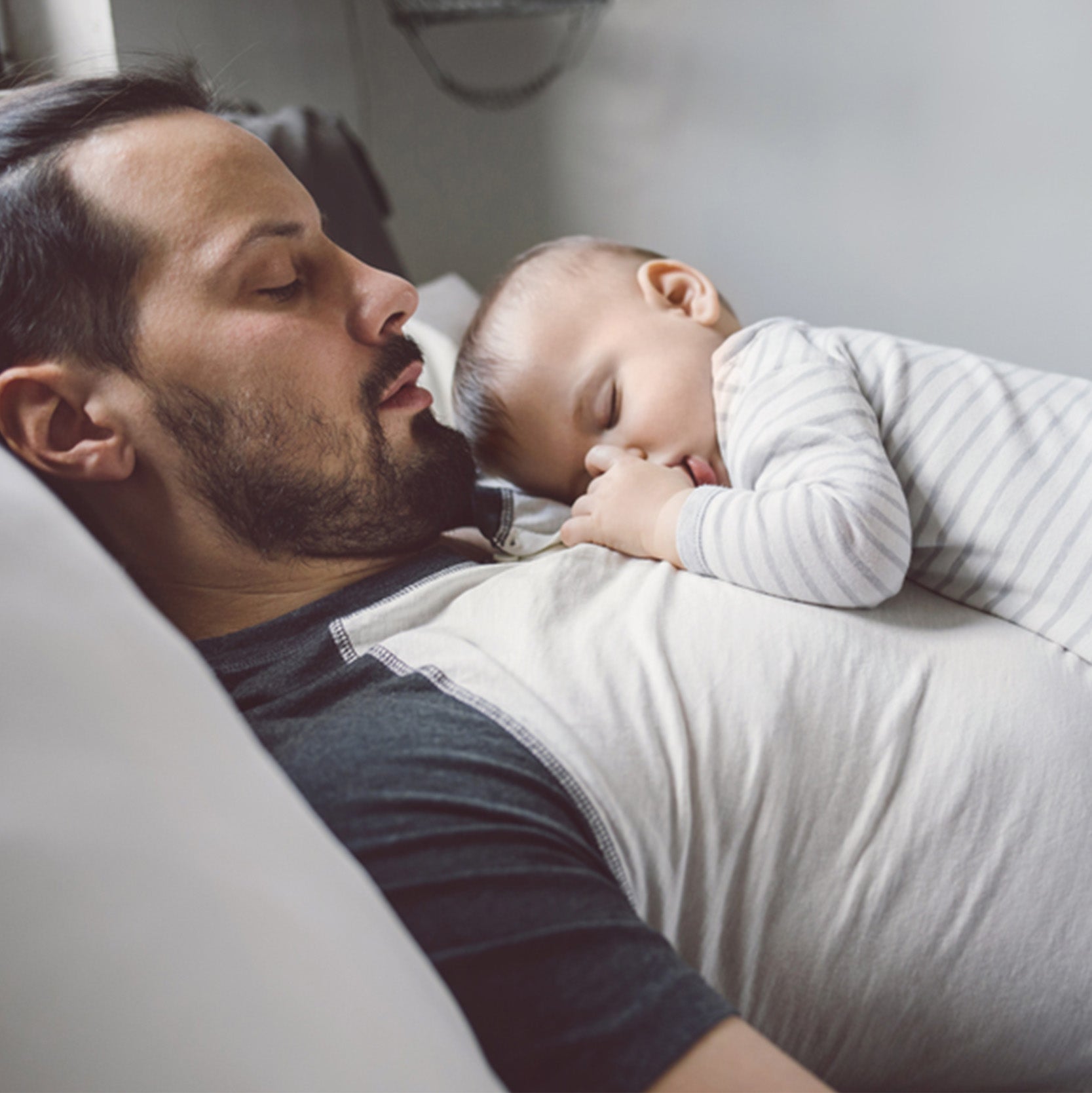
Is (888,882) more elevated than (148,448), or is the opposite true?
(148,448)

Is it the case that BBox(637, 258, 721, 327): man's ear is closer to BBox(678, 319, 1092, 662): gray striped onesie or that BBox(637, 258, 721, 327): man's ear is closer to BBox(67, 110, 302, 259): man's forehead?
BBox(678, 319, 1092, 662): gray striped onesie

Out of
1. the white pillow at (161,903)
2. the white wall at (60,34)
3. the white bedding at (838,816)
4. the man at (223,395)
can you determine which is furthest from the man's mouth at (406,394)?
the white wall at (60,34)

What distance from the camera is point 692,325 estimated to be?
3.42 ft

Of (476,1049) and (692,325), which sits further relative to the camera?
(692,325)

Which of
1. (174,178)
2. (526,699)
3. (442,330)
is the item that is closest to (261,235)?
(174,178)

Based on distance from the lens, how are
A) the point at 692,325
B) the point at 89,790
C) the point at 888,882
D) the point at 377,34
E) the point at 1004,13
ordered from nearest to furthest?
the point at 89,790 → the point at 888,882 → the point at 692,325 → the point at 1004,13 → the point at 377,34

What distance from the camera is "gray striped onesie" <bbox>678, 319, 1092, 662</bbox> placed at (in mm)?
738

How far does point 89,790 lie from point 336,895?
107 millimetres

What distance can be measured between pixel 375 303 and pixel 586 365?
0.24 meters

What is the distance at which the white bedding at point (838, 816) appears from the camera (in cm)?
62

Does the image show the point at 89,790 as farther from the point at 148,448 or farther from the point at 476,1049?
the point at 148,448

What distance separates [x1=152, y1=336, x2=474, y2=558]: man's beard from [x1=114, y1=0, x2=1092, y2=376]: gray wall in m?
1.02

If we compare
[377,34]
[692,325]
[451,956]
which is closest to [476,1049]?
[451,956]

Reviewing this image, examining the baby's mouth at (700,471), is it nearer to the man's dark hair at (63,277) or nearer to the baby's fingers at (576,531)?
the baby's fingers at (576,531)
